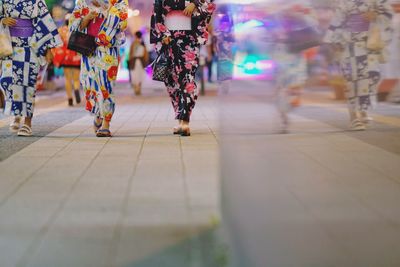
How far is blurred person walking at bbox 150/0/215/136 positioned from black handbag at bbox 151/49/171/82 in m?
0.05

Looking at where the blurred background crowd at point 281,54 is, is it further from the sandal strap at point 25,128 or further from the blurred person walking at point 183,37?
the sandal strap at point 25,128

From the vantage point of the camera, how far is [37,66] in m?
7.37

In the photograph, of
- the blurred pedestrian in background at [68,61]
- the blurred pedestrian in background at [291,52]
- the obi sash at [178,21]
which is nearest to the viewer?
the blurred pedestrian in background at [291,52]

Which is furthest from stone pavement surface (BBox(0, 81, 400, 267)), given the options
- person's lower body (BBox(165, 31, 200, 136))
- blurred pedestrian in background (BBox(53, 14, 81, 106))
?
blurred pedestrian in background (BBox(53, 14, 81, 106))

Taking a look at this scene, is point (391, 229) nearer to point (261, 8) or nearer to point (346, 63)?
point (346, 63)

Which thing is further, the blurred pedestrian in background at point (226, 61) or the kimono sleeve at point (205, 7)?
the kimono sleeve at point (205, 7)

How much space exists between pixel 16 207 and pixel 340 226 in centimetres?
198

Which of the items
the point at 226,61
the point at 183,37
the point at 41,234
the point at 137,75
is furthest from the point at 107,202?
the point at 137,75

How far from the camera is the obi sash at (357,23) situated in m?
2.72

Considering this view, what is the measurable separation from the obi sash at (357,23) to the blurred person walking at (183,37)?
171 inches

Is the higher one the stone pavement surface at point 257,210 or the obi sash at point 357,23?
the obi sash at point 357,23

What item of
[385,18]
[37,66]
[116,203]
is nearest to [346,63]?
[385,18]

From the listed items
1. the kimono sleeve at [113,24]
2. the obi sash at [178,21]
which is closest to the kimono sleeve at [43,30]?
the kimono sleeve at [113,24]

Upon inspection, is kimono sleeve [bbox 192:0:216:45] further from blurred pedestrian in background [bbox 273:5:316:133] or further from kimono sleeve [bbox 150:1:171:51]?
blurred pedestrian in background [bbox 273:5:316:133]
